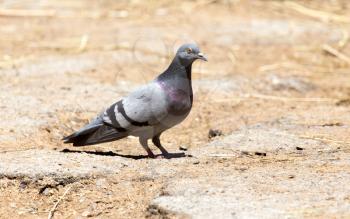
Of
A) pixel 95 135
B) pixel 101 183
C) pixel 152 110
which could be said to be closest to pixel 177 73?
pixel 152 110

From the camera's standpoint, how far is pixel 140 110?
4672 millimetres

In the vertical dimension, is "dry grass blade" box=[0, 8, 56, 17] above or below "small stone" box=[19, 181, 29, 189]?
above

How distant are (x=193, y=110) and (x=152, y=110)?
5.74ft

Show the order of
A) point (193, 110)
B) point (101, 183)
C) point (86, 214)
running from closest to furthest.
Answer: point (86, 214) < point (101, 183) < point (193, 110)

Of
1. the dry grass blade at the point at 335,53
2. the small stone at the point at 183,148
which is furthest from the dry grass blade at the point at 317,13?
the small stone at the point at 183,148

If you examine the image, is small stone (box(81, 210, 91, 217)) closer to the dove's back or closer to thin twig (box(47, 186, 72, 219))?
thin twig (box(47, 186, 72, 219))

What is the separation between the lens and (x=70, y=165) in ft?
14.8

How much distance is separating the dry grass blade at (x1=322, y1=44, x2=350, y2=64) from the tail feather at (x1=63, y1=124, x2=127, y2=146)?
13.5 ft

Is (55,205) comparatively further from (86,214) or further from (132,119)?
(132,119)

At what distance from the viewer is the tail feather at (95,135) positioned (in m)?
4.76

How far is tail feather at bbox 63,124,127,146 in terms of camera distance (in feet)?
15.6

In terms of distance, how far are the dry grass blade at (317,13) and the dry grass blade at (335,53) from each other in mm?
1146

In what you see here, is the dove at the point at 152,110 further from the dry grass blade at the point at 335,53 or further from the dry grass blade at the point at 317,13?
the dry grass blade at the point at 317,13

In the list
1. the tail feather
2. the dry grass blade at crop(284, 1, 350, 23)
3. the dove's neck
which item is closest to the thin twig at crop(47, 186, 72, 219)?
the tail feather
